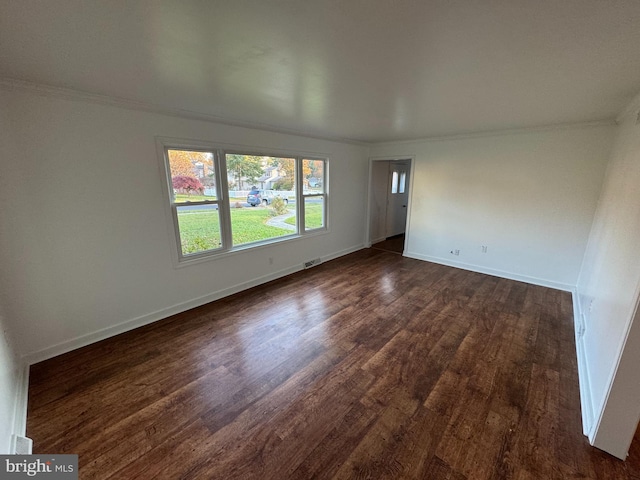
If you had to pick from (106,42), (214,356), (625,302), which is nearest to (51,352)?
(214,356)

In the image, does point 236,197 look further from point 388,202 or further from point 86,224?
point 388,202

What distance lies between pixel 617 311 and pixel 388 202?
523 cm

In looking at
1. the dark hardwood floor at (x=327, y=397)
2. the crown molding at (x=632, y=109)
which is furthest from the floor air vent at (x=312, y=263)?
the crown molding at (x=632, y=109)

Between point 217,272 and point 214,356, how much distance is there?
4.39 feet

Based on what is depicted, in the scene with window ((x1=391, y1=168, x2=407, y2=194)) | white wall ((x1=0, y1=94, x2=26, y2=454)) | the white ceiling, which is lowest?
white wall ((x1=0, y1=94, x2=26, y2=454))

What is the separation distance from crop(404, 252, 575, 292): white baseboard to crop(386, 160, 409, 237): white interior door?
183cm

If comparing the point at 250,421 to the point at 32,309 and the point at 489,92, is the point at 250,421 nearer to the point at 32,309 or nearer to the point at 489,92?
the point at 32,309

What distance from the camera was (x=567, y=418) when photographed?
177 cm

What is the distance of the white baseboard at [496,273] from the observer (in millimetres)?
3844

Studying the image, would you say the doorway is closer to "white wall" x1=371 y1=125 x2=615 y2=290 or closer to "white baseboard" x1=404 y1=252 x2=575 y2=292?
"white baseboard" x1=404 y1=252 x2=575 y2=292

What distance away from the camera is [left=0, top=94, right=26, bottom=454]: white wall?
1498 mm

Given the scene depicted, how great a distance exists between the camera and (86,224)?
2375mm

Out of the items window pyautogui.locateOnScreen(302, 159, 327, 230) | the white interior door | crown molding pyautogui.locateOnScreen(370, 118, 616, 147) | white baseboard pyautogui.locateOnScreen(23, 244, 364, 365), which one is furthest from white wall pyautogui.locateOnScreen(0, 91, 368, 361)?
the white interior door

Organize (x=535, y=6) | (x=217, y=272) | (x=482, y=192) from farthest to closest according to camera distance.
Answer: (x=482, y=192), (x=217, y=272), (x=535, y=6)
